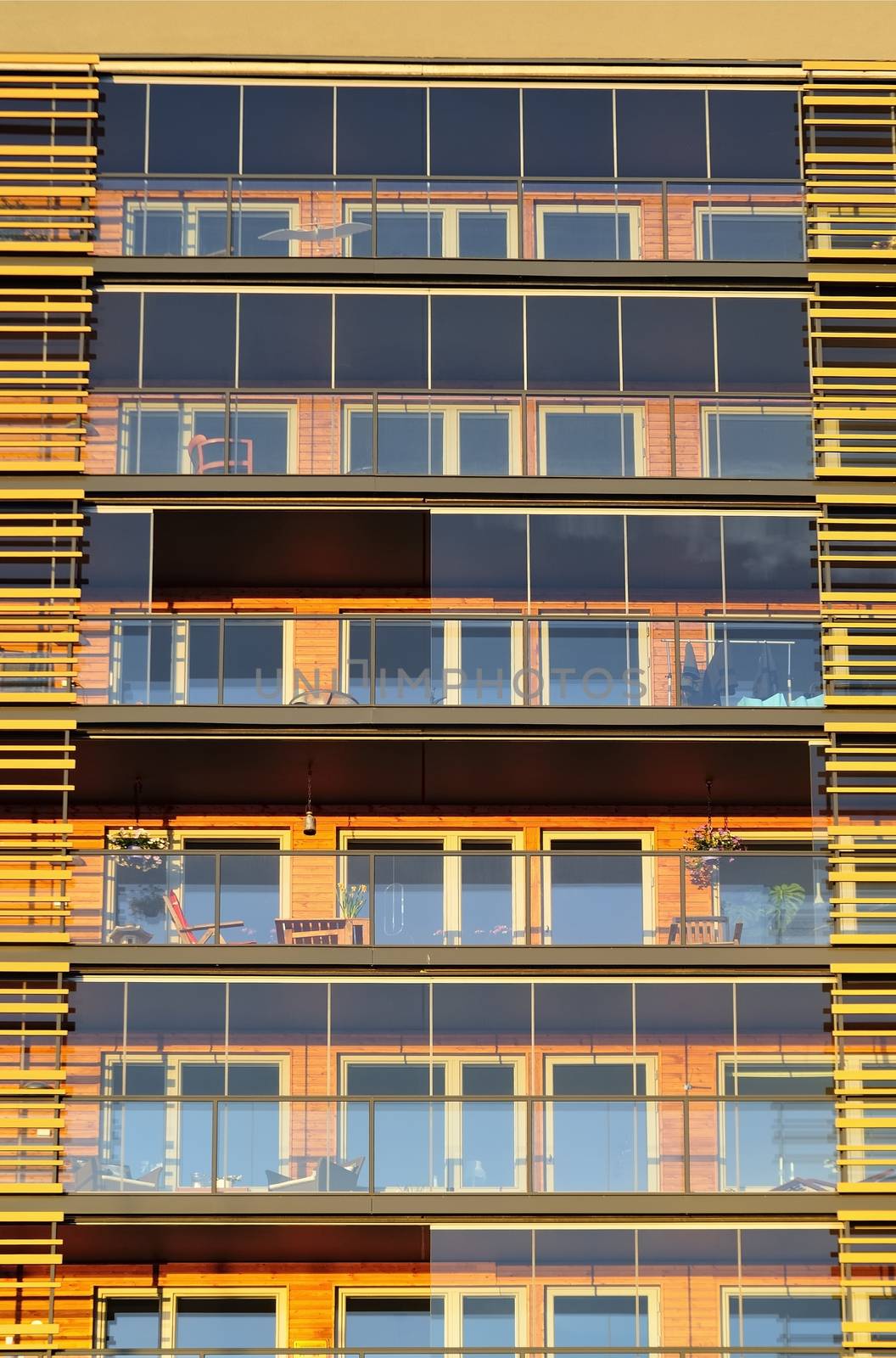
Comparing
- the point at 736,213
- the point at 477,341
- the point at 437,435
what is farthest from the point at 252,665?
the point at 736,213

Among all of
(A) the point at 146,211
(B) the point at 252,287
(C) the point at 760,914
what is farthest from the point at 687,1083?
(A) the point at 146,211

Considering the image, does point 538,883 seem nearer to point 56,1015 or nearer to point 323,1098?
point 323,1098

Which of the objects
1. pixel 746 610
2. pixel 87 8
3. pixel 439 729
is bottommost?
pixel 439 729

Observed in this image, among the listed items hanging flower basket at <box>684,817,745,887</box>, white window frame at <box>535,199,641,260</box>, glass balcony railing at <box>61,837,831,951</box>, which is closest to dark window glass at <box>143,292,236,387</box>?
white window frame at <box>535,199,641,260</box>

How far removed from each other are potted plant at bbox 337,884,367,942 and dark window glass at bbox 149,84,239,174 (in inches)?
337

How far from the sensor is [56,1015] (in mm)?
19688

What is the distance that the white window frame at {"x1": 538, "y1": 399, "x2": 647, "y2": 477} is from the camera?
21.2 meters

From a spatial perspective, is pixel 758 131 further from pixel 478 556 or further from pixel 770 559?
pixel 478 556

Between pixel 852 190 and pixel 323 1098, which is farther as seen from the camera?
pixel 852 190

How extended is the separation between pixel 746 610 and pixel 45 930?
8.49 metres

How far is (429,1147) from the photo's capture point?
61.5 feet

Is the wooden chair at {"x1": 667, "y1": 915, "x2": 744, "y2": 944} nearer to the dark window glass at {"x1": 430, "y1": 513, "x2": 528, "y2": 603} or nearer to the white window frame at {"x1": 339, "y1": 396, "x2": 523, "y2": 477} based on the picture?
the dark window glass at {"x1": 430, "y1": 513, "x2": 528, "y2": 603}

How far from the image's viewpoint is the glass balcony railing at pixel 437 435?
2084 cm

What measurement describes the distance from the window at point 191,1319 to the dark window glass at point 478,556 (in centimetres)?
776
